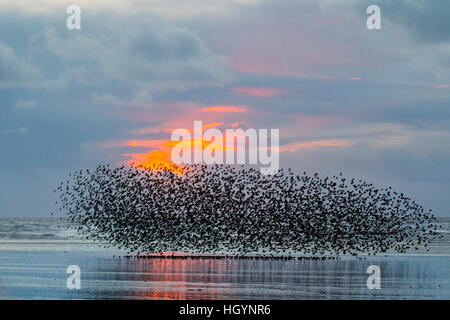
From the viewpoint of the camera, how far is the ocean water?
35531 mm

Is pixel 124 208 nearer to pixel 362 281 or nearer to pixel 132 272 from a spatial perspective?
pixel 132 272

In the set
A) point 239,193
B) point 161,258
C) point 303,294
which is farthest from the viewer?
point 239,193

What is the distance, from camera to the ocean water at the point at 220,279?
35531mm

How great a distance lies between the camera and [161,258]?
62.3m

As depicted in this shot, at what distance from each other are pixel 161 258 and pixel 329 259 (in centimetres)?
1279

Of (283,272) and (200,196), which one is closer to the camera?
(283,272)

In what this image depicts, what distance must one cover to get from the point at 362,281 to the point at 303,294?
7.36 m

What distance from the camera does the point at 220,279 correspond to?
42.6 meters

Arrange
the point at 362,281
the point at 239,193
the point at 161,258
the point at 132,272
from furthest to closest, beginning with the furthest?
the point at 239,193 → the point at 161,258 → the point at 132,272 → the point at 362,281

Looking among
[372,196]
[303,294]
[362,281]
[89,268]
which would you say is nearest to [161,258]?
[89,268]

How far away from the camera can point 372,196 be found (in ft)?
221
